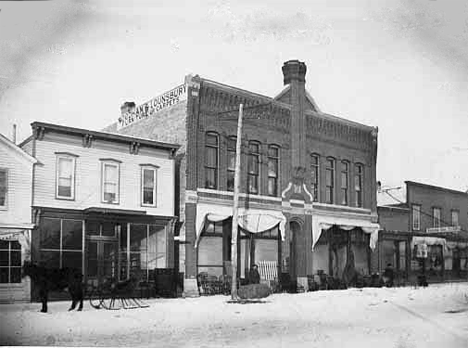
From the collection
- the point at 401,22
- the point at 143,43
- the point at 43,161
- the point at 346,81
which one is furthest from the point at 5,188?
the point at 401,22

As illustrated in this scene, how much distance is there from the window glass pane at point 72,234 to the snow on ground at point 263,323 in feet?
1.17

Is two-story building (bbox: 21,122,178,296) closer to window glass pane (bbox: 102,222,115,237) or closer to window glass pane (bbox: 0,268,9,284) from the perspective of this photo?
window glass pane (bbox: 102,222,115,237)

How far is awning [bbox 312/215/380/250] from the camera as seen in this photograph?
476cm

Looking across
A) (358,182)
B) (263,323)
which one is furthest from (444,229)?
(263,323)

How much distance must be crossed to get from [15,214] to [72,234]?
0.35 m

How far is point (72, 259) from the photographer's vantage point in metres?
4.15

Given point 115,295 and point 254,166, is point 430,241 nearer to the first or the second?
point 254,166

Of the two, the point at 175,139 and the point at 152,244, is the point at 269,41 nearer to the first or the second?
the point at 175,139

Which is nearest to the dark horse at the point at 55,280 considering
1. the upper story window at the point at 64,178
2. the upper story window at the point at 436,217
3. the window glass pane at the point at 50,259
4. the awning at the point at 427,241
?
the window glass pane at the point at 50,259

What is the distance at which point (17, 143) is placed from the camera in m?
4.11

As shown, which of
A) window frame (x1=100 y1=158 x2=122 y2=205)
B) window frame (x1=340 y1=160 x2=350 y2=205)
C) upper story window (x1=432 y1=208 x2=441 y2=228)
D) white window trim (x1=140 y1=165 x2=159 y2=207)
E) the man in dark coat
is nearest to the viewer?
window frame (x1=100 y1=158 x2=122 y2=205)

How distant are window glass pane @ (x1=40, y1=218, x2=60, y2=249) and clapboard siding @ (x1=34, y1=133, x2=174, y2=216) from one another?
0.10 m

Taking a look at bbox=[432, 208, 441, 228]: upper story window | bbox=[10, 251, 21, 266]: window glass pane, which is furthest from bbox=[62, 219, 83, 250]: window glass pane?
Answer: bbox=[432, 208, 441, 228]: upper story window

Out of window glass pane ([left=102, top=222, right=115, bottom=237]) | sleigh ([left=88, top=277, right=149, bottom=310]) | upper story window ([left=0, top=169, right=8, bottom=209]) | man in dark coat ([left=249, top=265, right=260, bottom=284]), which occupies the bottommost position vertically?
sleigh ([left=88, top=277, right=149, bottom=310])
